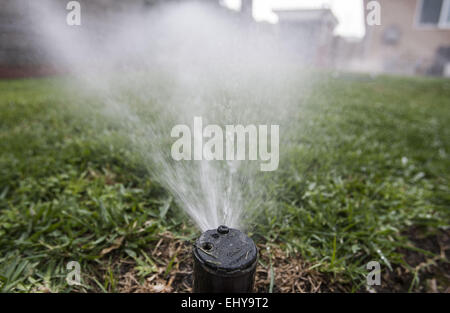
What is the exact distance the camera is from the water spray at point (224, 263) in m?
0.76

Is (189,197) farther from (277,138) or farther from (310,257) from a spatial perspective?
(277,138)

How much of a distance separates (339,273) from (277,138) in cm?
158

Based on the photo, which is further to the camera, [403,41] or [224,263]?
[403,41]

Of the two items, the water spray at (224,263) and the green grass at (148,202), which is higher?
the water spray at (224,263)

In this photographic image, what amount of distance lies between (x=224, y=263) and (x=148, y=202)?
1.03 meters

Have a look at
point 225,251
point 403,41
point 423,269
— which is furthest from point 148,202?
point 403,41

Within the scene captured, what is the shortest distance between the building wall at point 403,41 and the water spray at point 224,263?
1995cm

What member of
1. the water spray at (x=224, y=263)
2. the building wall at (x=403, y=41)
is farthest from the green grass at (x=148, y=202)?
the building wall at (x=403, y=41)

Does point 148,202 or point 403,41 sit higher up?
point 403,41

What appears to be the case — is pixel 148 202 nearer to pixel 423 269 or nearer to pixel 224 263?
pixel 224 263

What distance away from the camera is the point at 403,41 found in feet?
57.6

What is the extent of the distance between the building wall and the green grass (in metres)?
18.0

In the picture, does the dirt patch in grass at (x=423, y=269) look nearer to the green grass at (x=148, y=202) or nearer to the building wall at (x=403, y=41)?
the green grass at (x=148, y=202)

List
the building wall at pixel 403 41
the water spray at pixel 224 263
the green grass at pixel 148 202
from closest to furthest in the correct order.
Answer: the water spray at pixel 224 263
the green grass at pixel 148 202
the building wall at pixel 403 41
